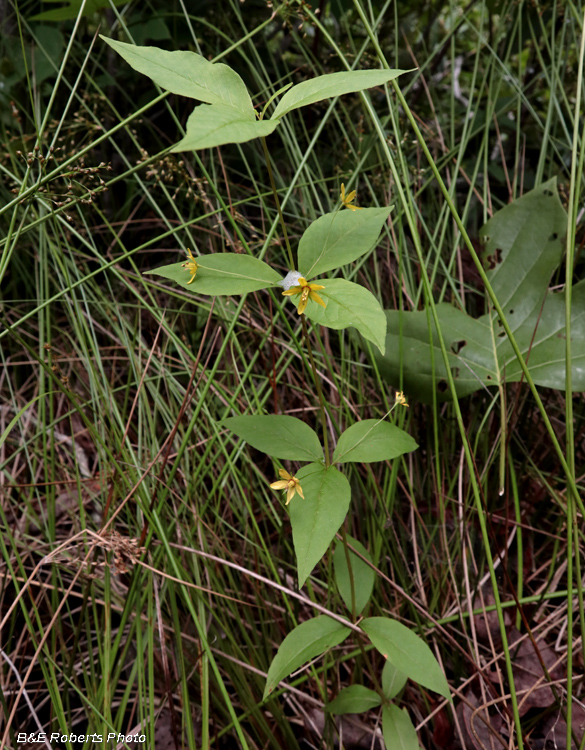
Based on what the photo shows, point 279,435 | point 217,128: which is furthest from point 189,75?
point 279,435

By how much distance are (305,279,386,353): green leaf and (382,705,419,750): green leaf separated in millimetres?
583

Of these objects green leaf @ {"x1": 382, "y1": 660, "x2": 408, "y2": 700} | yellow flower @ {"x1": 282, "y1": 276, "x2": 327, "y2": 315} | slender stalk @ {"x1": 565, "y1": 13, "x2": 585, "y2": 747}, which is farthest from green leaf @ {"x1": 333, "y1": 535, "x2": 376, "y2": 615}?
yellow flower @ {"x1": 282, "y1": 276, "x2": 327, "y2": 315}

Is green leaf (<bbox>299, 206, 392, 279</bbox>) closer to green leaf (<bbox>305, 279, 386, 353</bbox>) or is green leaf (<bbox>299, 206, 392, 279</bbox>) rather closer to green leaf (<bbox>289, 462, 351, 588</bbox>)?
green leaf (<bbox>305, 279, 386, 353</bbox>)

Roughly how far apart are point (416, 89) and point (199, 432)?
130cm

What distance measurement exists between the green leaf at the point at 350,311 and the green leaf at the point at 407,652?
17.0 inches

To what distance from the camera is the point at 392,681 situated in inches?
32.6

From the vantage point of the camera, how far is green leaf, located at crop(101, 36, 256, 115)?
544mm

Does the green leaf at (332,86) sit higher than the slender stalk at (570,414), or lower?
higher

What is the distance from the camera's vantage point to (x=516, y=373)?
41.3 inches

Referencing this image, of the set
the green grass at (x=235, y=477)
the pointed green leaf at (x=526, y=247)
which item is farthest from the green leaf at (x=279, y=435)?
the pointed green leaf at (x=526, y=247)

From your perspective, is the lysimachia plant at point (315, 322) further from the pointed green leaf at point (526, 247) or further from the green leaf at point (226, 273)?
the pointed green leaf at point (526, 247)

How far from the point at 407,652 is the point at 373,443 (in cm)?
28

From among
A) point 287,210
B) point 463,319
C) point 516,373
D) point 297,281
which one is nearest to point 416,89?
point 287,210

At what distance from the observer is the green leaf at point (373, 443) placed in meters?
0.71
